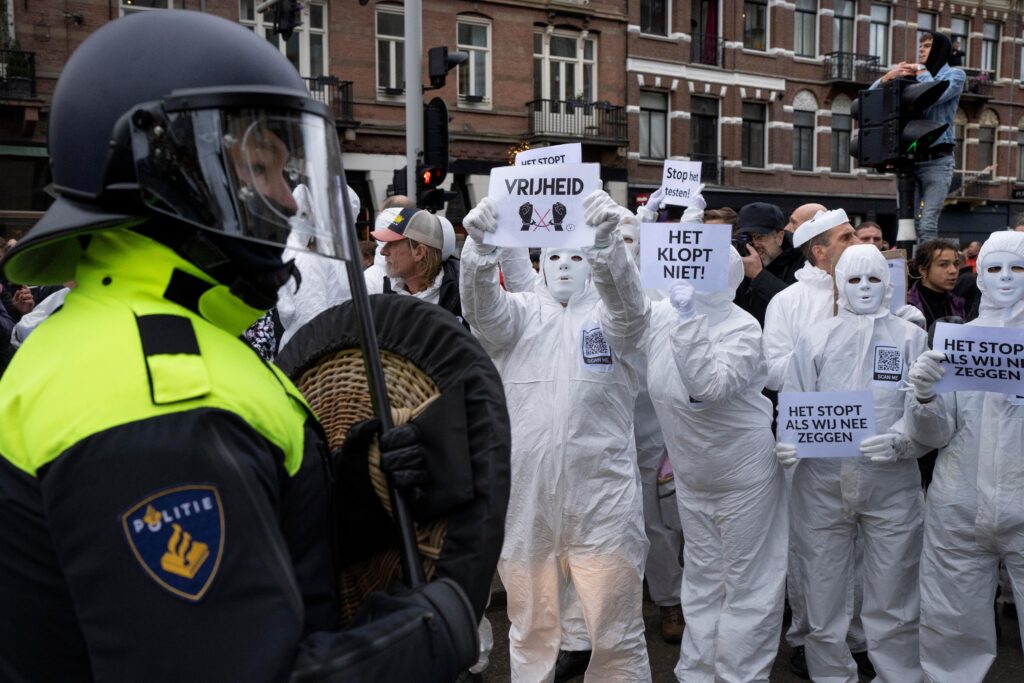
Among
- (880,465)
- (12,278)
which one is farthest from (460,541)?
(880,465)

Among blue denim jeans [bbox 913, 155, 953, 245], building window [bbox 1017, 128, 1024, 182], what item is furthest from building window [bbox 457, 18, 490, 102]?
building window [bbox 1017, 128, 1024, 182]

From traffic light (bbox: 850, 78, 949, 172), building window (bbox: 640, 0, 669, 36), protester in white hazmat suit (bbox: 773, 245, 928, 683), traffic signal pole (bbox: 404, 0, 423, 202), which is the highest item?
building window (bbox: 640, 0, 669, 36)

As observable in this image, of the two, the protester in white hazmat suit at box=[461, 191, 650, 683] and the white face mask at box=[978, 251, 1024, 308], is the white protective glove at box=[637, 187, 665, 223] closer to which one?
the protester in white hazmat suit at box=[461, 191, 650, 683]

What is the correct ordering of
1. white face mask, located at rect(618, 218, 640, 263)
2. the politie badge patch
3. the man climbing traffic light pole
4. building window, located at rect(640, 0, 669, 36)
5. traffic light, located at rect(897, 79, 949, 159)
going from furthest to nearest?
building window, located at rect(640, 0, 669, 36) → the man climbing traffic light pole → traffic light, located at rect(897, 79, 949, 159) → white face mask, located at rect(618, 218, 640, 263) → the politie badge patch

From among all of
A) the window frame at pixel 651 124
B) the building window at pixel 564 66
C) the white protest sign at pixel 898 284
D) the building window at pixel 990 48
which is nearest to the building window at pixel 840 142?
the window frame at pixel 651 124

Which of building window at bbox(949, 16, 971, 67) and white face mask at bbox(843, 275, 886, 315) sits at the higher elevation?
building window at bbox(949, 16, 971, 67)

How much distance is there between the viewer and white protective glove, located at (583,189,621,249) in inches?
148

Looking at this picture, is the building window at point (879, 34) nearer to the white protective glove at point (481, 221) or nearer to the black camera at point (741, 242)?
the black camera at point (741, 242)

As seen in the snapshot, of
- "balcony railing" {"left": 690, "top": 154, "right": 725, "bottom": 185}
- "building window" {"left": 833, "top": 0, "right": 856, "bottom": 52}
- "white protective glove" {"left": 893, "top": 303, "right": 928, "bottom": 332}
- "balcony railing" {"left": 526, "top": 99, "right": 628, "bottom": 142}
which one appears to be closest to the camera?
"white protective glove" {"left": 893, "top": 303, "right": 928, "bottom": 332}

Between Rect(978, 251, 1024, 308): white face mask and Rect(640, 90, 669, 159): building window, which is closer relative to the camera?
Rect(978, 251, 1024, 308): white face mask

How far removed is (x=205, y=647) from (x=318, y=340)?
2.78 feet

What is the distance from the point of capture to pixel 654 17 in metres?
25.6

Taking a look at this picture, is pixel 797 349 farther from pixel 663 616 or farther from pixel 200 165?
pixel 200 165

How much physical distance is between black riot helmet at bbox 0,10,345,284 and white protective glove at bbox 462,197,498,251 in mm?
2540
